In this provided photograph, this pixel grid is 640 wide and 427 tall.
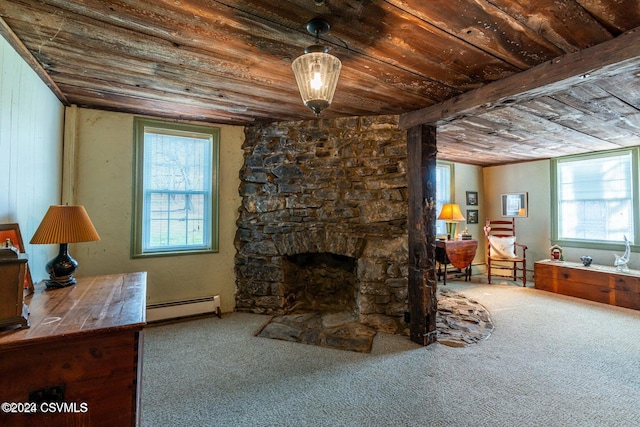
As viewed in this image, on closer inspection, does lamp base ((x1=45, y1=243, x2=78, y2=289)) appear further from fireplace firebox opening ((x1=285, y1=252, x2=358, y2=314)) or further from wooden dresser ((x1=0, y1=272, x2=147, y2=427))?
fireplace firebox opening ((x1=285, y1=252, x2=358, y2=314))

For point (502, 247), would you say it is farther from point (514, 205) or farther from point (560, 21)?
point (560, 21)

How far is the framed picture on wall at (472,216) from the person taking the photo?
5.49 metres

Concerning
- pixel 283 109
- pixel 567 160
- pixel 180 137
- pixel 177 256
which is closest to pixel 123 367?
pixel 177 256

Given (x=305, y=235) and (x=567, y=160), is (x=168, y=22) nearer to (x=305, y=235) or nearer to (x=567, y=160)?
(x=305, y=235)

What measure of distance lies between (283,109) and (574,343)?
11.3ft

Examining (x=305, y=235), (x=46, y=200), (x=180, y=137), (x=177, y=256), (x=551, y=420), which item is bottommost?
(x=551, y=420)

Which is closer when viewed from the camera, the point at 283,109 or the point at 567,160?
the point at 283,109

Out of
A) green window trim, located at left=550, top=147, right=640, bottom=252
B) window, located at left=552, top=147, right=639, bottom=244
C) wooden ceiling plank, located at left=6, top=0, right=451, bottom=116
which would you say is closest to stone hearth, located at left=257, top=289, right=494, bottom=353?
wooden ceiling plank, located at left=6, top=0, right=451, bottom=116

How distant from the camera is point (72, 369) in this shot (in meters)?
1.10

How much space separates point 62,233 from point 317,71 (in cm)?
178

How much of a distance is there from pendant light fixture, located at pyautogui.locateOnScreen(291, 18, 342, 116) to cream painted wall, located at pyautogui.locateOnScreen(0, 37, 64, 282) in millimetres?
1628

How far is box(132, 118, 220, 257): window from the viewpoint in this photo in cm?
296

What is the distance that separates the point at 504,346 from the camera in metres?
2.56

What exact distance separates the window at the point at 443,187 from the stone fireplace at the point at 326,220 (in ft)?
8.80
